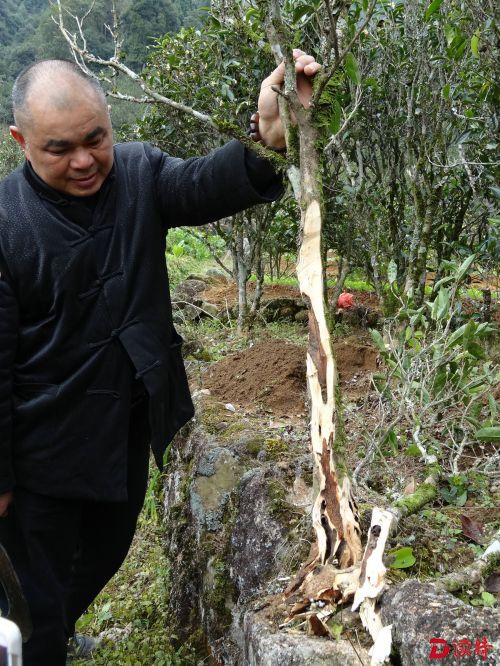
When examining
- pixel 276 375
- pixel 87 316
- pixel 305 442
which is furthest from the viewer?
pixel 276 375

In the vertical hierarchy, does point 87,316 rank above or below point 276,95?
below

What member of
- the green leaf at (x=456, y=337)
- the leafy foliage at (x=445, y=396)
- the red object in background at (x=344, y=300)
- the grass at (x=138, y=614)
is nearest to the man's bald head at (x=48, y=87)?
the leafy foliage at (x=445, y=396)

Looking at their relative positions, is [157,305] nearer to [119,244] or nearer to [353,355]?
[119,244]

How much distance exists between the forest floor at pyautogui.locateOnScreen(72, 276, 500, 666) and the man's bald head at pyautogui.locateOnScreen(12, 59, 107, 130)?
5.48ft

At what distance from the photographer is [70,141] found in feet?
6.47

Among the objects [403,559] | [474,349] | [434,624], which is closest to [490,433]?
[474,349]

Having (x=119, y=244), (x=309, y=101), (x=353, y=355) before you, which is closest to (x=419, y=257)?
(x=353, y=355)

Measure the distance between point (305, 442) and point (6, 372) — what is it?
1.75m

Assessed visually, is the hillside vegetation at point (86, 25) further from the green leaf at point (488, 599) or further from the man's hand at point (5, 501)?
the green leaf at point (488, 599)

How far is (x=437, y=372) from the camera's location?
2.79m

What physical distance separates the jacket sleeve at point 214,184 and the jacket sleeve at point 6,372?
0.66 m

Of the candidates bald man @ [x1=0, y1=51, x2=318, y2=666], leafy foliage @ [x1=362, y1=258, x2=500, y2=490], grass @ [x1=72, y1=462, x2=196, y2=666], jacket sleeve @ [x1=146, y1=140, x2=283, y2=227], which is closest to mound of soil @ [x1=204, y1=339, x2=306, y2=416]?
grass @ [x1=72, y1=462, x2=196, y2=666]

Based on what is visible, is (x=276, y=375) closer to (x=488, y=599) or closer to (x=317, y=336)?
(x=317, y=336)

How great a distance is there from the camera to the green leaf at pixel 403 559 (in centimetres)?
193
